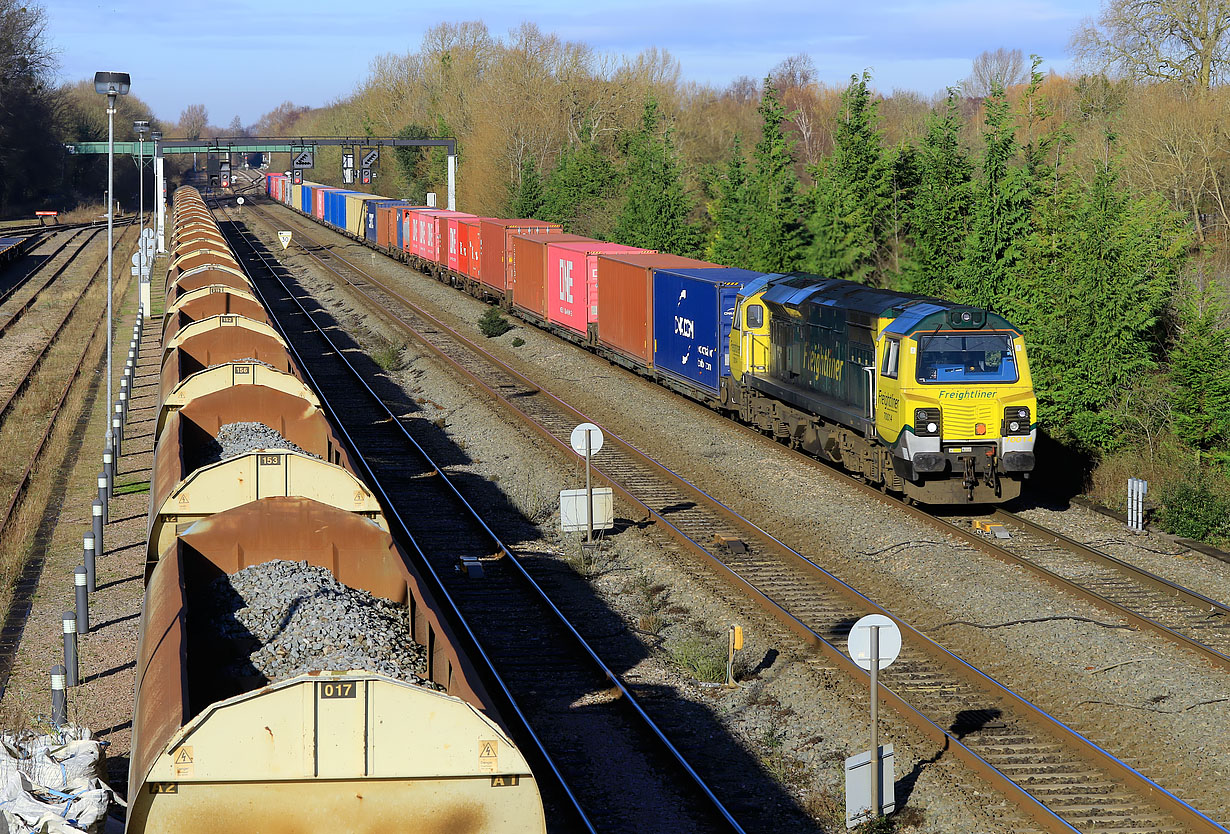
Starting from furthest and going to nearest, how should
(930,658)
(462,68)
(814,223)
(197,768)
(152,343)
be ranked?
(462,68) → (814,223) → (152,343) → (930,658) → (197,768)

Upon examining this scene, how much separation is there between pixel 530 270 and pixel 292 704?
33069mm

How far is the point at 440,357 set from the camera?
3497cm

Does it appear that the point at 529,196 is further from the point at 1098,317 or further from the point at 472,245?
the point at 1098,317

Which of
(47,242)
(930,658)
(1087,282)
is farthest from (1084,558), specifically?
(47,242)

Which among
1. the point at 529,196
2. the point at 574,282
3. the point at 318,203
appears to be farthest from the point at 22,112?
the point at 574,282

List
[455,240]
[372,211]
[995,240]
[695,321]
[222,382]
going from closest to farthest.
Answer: [222,382] → [695,321] → [995,240] → [455,240] → [372,211]

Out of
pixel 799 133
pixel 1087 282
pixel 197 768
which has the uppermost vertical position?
pixel 799 133

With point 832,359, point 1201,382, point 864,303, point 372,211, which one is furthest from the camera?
point 372,211

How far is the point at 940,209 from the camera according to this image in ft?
117

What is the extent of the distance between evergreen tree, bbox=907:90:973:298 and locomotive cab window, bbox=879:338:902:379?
48.1 ft

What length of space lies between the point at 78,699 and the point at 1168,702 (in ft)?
37.1

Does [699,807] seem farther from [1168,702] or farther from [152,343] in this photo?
[152,343]

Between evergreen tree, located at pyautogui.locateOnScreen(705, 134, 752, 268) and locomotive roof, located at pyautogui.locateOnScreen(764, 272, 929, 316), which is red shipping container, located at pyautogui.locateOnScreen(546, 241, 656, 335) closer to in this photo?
locomotive roof, located at pyautogui.locateOnScreen(764, 272, 929, 316)

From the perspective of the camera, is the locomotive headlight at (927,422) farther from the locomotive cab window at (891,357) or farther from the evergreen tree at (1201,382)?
the evergreen tree at (1201,382)
